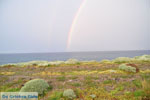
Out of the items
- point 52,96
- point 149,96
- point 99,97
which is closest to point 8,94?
point 52,96

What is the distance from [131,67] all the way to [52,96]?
11853 millimetres

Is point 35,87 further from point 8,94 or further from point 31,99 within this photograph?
point 8,94

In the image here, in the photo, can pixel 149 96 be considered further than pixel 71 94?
No

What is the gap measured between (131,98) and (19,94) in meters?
7.62

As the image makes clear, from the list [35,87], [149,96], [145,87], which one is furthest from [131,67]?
[35,87]

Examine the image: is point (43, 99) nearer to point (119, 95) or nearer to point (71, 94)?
point (71, 94)

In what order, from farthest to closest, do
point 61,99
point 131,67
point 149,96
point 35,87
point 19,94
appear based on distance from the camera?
point 131,67 → point 35,87 → point 19,94 → point 61,99 → point 149,96

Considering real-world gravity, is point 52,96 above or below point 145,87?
below

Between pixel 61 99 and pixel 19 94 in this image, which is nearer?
pixel 61 99

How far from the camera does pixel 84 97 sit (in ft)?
20.1

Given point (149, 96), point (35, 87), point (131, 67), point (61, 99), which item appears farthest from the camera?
point (131, 67)

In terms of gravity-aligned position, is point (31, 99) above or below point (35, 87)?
below

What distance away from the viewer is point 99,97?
6008 millimetres

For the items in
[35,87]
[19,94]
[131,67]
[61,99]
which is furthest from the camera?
[131,67]
